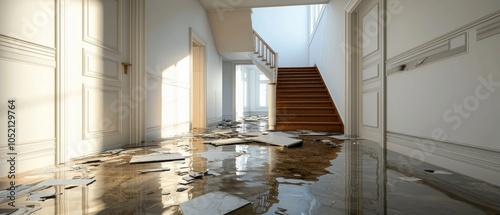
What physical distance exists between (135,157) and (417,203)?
8.86 feet

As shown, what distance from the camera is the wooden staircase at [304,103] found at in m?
6.43

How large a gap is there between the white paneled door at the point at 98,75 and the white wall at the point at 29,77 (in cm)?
23

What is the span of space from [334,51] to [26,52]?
619 cm

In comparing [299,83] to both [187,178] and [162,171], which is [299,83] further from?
[187,178]

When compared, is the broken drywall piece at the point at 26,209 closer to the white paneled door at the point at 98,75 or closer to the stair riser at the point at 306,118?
the white paneled door at the point at 98,75

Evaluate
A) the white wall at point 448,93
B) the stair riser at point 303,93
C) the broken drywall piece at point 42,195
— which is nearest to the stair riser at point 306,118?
the stair riser at point 303,93

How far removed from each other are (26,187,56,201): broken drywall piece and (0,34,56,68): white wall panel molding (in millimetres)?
1224

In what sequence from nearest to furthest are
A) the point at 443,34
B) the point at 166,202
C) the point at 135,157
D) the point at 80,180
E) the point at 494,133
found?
1. the point at 166,202
2. the point at 494,133
3. the point at 80,180
4. the point at 443,34
5. the point at 135,157

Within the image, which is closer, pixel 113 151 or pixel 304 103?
pixel 113 151

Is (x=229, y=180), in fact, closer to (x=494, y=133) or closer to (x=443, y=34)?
(x=494, y=133)

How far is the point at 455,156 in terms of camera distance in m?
2.27

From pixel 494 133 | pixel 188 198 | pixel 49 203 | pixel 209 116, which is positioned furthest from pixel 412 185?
pixel 209 116

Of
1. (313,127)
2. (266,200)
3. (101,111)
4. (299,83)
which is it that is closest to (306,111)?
(313,127)

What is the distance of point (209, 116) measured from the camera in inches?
312
